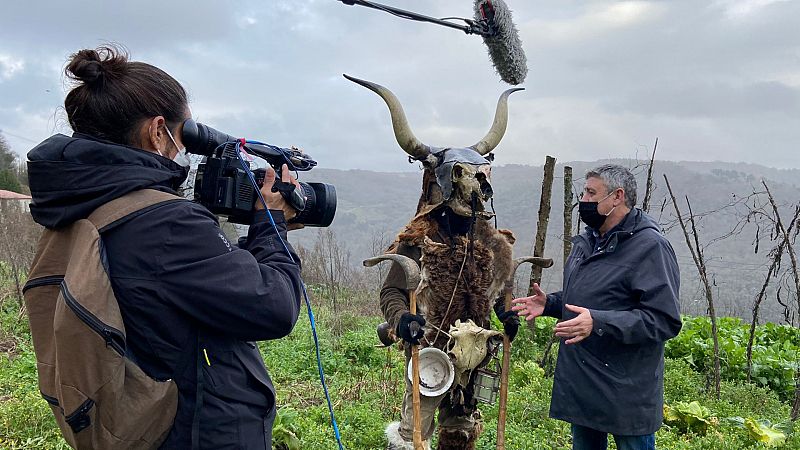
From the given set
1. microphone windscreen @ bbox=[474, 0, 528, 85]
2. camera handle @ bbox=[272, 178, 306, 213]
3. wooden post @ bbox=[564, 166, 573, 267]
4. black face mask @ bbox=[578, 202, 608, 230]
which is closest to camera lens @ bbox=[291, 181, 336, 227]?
camera handle @ bbox=[272, 178, 306, 213]

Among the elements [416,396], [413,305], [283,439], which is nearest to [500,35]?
[413,305]

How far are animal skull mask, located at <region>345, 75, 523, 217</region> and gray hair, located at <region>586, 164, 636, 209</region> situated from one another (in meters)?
0.62

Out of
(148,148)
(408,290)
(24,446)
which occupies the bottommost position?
(24,446)

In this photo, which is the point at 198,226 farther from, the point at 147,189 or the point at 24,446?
the point at 24,446

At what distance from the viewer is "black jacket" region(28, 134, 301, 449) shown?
1490 millimetres

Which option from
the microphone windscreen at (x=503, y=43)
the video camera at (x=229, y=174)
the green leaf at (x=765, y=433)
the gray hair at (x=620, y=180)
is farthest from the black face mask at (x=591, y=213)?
the green leaf at (x=765, y=433)

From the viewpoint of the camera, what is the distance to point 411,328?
9.96ft

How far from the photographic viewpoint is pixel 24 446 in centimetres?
423

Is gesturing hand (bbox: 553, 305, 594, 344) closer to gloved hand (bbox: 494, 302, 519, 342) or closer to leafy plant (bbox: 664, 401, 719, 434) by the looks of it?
gloved hand (bbox: 494, 302, 519, 342)

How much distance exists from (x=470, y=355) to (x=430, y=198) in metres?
0.94

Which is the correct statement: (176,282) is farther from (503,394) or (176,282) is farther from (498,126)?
(498,126)

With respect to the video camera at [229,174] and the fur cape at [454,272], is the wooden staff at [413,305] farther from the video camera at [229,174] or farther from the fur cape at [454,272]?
the video camera at [229,174]

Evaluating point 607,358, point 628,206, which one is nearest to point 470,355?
point 607,358

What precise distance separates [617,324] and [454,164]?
1192 millimetres
